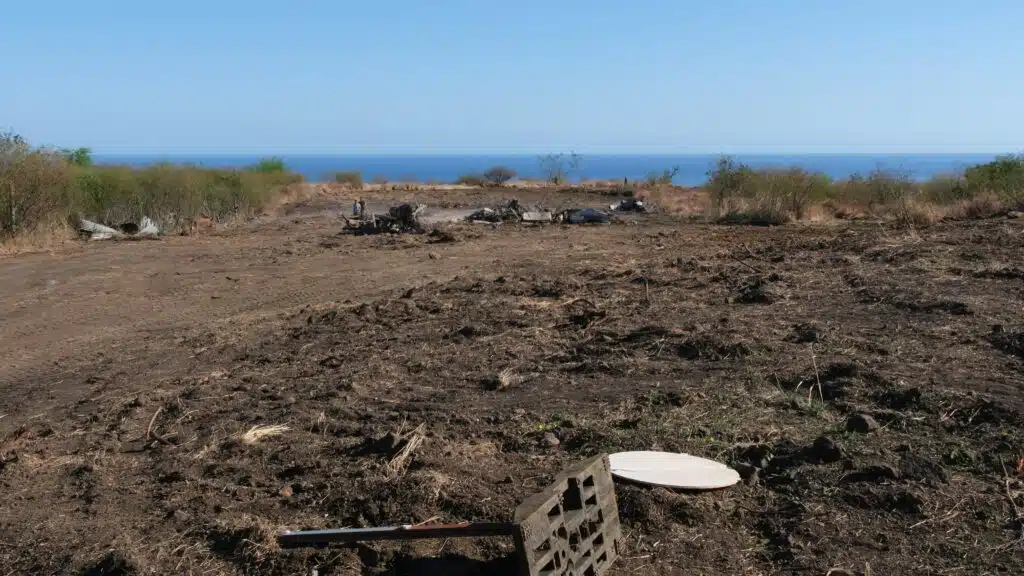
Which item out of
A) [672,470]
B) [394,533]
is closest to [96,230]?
[672,470]

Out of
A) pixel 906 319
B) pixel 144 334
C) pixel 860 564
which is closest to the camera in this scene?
pixel 860 564

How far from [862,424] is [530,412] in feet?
6.45

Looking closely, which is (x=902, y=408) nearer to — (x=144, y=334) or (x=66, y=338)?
(x=144, y=334)

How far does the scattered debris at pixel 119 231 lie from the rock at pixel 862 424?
1762cm

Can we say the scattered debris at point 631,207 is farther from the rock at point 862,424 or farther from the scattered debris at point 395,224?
the rock at point 862,424

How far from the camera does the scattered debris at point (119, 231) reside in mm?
19734

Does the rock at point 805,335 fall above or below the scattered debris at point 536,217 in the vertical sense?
above

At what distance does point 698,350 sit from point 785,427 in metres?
1.82

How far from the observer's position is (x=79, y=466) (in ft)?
17.1

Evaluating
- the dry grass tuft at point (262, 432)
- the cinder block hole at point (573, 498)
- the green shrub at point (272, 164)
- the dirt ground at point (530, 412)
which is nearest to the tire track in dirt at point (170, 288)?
the dirt ground at point (530, 412)

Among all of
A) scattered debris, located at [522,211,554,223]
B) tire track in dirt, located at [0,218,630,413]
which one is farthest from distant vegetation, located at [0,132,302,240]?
scattered debris, located at [522,211,554,223]

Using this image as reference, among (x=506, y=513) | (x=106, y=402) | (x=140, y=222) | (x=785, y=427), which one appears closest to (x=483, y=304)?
(x=106, y=402)

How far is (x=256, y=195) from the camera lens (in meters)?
26.9

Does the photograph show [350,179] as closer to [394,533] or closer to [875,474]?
[875,474]
